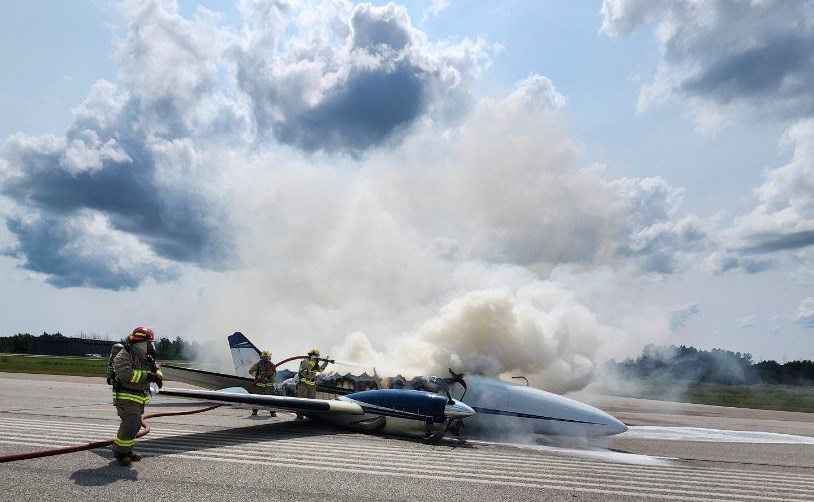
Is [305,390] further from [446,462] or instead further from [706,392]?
[706,392]

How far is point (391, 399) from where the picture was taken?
614 inches

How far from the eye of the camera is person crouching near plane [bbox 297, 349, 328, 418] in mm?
18219

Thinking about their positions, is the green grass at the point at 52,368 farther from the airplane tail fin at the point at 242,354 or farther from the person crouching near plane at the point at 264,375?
the person crouching near plane at the point at 264,375

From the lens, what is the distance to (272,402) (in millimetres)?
14195

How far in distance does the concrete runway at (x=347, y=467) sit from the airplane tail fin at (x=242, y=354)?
24.0 ft

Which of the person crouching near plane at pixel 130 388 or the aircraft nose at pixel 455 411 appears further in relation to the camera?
the aircraft nose at pixel 455 411

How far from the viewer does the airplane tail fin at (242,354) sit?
26.0 metres

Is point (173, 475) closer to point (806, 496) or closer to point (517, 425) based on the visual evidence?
point (517, 425)

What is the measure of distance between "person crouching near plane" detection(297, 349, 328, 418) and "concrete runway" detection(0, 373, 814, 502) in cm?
107

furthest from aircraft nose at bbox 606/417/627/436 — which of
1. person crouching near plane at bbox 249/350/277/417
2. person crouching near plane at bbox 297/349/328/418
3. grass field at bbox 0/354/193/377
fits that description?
grass field at bbox 0/354/193/377

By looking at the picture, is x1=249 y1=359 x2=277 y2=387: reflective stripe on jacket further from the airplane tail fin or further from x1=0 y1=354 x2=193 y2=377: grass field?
x1=0 y1=354 x2=193 y2=377: grass field

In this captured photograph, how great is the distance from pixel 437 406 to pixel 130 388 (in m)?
7.96

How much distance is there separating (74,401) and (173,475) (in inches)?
698

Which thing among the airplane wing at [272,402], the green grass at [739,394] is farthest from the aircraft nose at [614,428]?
the green grass at [739,394]
